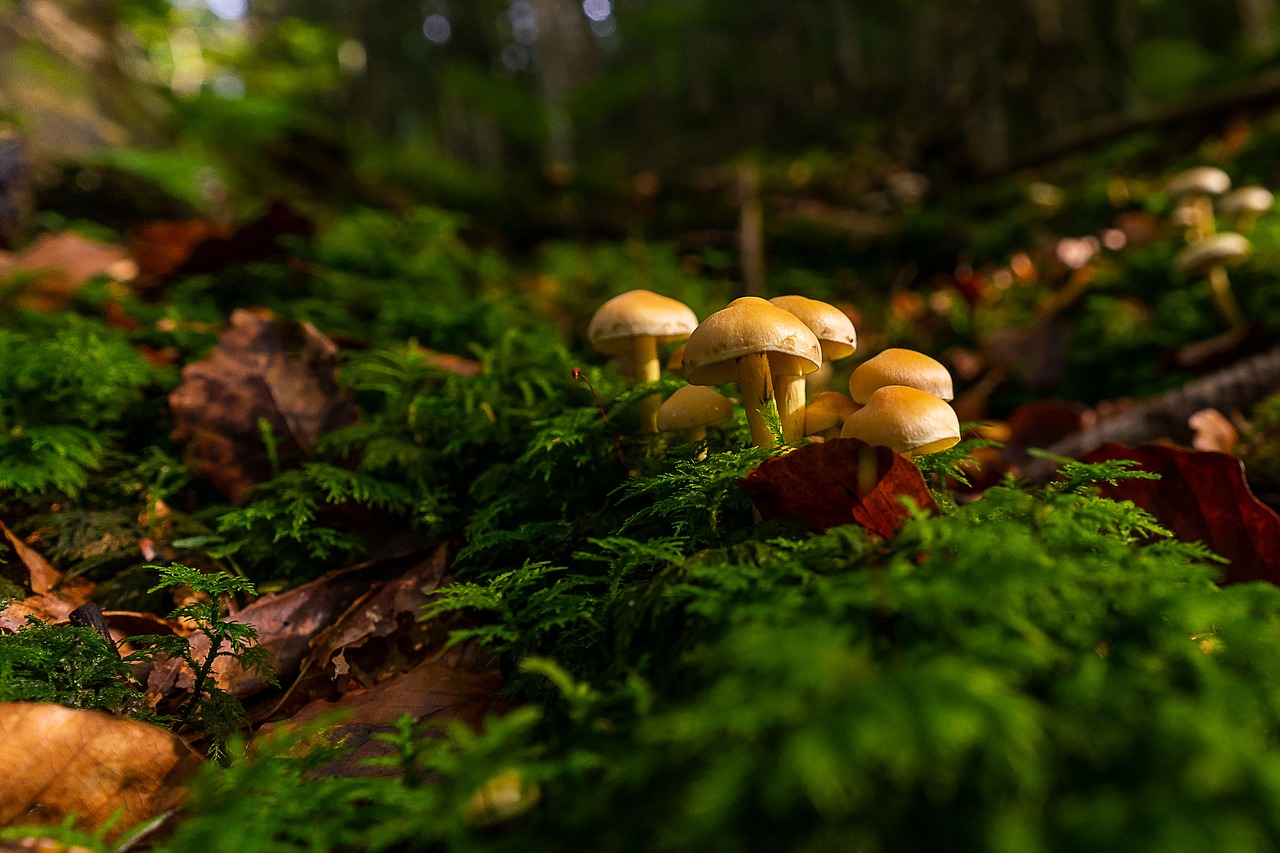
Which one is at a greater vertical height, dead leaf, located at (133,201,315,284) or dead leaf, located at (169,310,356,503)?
dead leaf, located at (133,201,315,284)

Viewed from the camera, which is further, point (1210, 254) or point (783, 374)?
point (1210, 254)

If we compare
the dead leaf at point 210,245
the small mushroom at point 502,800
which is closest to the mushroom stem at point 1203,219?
the small mushroom at point 502,800

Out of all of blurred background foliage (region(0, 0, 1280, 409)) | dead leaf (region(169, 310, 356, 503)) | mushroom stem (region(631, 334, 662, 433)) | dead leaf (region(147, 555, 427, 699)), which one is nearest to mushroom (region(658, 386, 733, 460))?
mushroom stem (region(631, 334, 662, 433))

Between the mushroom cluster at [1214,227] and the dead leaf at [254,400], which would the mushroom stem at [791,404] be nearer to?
the dead leaf at [254,400]

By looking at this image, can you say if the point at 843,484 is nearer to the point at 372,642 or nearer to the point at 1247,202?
the point at 372,642

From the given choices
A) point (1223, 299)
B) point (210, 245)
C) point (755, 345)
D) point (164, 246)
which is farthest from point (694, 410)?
point (1223, 299)

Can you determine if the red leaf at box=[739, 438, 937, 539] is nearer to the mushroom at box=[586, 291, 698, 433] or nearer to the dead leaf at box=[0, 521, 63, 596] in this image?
the mushroom at box=[586, 291, 698, 433]
